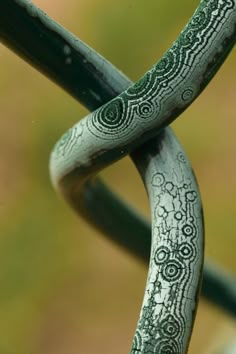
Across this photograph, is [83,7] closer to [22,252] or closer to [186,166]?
[22,252]

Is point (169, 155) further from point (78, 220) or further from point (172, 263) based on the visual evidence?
point (78, 220)

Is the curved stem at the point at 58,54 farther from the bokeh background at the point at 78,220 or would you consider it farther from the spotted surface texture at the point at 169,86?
the bokeh background at the point at 78,220

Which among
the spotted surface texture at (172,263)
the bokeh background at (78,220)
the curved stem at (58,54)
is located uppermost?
the bokeh background at (78,220)

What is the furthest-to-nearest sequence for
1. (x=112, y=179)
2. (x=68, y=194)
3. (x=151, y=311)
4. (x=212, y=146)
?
(x=212, y=146), (x=112, y=179), (x=68, y=194), (x=151, y=311)

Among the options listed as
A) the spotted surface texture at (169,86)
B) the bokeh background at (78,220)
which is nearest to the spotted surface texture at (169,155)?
the spotted surface texture at (169,86)

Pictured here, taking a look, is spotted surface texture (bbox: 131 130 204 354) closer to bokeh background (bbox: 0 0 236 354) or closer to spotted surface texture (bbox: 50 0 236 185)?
spotted surface texture (bbox: 50 0 236 185)

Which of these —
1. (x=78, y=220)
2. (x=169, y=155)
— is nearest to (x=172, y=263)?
(x=169, y=155)


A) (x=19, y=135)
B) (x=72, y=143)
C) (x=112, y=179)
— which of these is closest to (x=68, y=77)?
(x=72, y=143)

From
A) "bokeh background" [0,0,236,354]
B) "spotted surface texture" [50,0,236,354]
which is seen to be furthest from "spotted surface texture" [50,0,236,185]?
"bokeh background" [0,0,236,354]
